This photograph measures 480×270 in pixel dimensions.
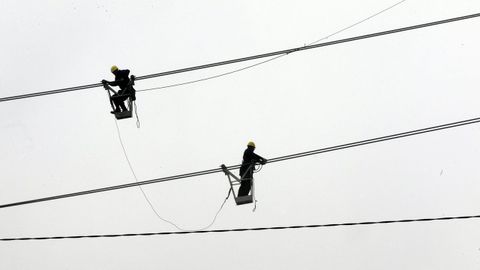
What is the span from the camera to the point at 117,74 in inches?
744

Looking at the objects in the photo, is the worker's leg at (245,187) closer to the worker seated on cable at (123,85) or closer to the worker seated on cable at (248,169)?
the worker seated on cable at (248,169)

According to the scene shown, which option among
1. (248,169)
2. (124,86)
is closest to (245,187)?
(248,169)

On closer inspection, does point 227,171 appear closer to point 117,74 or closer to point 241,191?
point 241,191

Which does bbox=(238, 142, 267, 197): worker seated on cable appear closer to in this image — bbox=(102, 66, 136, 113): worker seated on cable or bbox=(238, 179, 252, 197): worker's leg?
bbox=(238, 179, 252, 197): worker's leg

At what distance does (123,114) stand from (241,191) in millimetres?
3863

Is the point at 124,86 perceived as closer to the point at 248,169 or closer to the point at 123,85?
the point at 123,85

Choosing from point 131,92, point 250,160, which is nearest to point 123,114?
point 131,92

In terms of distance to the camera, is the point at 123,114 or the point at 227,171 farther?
the point at 123,114

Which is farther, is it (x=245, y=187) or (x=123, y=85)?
(x=123, y=85)

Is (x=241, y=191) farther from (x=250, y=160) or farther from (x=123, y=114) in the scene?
(x=123, y=114)

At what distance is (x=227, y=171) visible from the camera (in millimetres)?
16641

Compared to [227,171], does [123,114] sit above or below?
above

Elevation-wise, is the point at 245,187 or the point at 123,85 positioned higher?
the point at 123,85

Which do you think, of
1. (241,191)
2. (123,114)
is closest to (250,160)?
(241,191)
